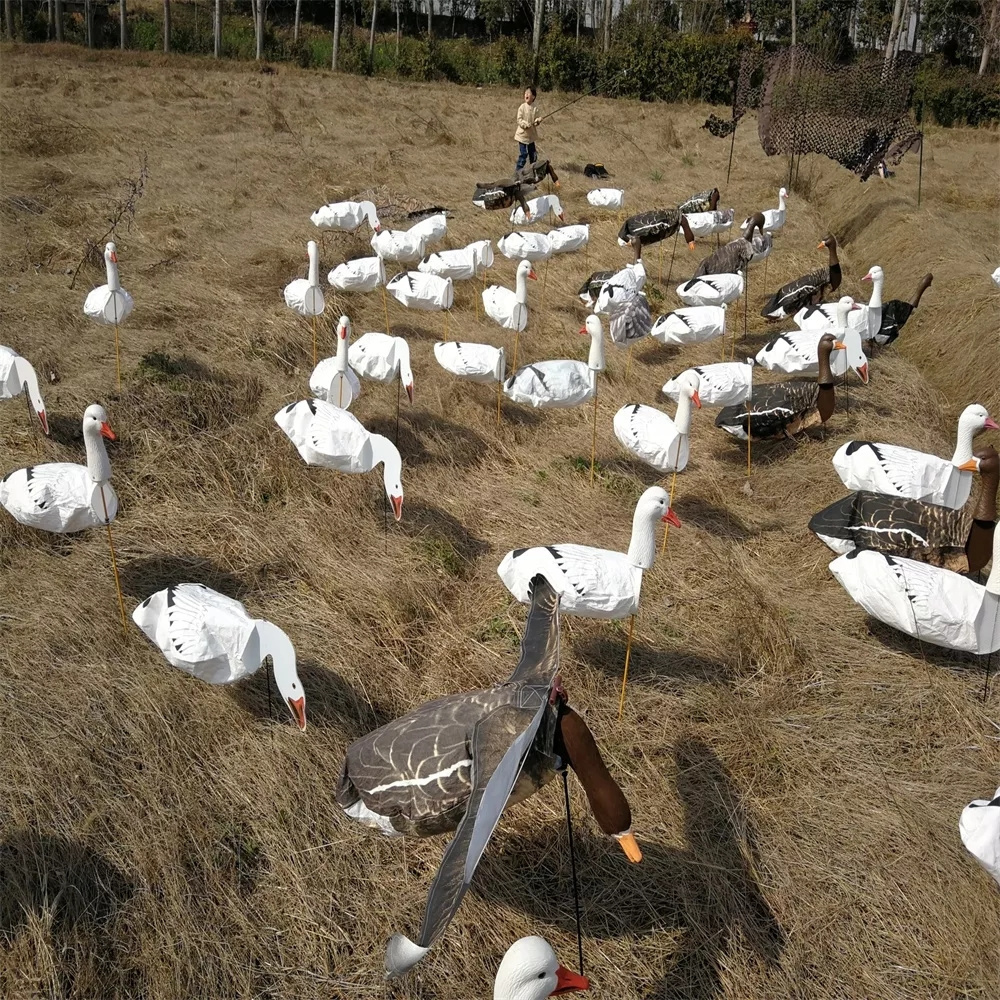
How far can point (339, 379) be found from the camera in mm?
6836

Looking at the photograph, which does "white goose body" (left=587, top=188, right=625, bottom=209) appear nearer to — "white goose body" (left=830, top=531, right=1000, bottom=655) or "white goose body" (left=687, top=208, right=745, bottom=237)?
"white goose body" (left=687, top=208, right=745, bottom=237)

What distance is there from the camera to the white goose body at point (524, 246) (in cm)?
1024

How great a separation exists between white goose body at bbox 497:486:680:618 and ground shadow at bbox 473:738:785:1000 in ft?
3.56

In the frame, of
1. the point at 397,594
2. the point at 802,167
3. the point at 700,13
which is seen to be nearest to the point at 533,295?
the point at 397,594

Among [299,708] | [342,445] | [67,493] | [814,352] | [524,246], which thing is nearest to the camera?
[299,708]

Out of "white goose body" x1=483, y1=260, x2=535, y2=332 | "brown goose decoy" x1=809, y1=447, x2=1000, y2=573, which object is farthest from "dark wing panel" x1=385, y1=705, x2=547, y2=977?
"white goose body" x1=483, y1=260, x2=535, y2=332

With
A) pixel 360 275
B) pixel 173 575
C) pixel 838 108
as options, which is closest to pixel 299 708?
pixel 173 575

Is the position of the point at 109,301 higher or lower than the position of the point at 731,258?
lower

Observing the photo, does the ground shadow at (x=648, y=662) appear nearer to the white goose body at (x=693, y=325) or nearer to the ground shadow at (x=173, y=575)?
the ground shadow at (x=173, y=575)

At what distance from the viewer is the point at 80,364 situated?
768 centimetres

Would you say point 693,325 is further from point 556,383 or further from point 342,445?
point 342,445

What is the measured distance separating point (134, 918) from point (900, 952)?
3124mm

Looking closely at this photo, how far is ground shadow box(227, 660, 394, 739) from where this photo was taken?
459 centimetres

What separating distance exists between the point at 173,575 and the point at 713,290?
6.18 metres
